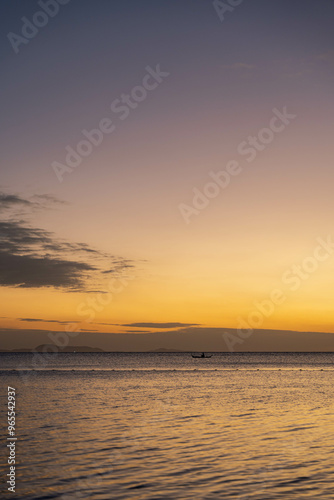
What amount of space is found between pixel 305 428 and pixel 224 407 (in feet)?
43.2

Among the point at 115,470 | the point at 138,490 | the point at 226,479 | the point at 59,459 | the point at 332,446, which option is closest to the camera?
the point at 138,490

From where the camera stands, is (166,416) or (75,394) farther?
(75,394)

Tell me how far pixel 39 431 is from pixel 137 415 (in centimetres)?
1062

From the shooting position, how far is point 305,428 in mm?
37281

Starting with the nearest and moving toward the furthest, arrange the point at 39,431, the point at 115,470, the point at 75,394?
the point at 115,470 → the point at 39,431 → the point at 75,394

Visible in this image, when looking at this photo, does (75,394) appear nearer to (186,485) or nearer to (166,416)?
(166,416)

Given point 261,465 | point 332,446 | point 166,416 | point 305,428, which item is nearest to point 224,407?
point 166,416

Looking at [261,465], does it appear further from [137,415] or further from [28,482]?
[137,415]

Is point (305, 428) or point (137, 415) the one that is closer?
point (305, 428)

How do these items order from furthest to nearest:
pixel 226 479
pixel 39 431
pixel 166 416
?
pixel 166 416 → pixel 39 431 → pixel 226 479

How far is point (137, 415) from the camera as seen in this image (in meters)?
44.1

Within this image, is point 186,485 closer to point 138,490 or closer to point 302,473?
point 138,490

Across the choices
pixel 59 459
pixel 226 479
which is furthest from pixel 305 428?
pixel 59 459

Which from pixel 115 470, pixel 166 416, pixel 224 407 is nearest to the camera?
pixel 115 470
